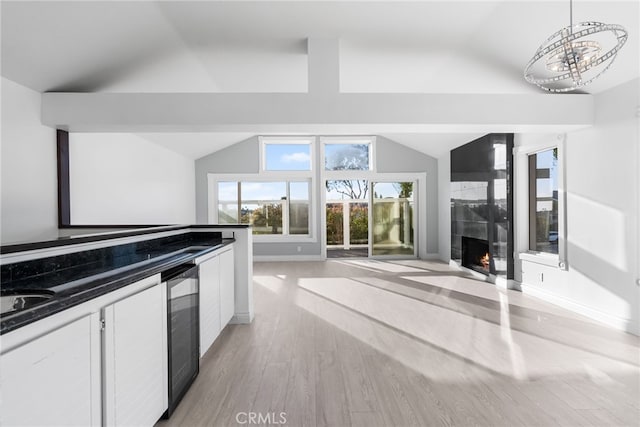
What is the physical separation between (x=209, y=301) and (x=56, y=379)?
4.60 ft

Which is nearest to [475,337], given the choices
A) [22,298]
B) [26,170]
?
[22,298]

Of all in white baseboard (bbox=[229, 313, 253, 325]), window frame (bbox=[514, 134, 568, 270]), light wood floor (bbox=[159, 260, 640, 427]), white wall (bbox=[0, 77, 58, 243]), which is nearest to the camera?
light wood floor (bbox=[159, 260, 640, 427])

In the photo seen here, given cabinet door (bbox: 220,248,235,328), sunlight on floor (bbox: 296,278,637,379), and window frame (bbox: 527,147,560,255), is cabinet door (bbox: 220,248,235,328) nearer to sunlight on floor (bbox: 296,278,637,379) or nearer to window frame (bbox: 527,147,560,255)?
sunlight on floor (bbox: 296,278,637,379)

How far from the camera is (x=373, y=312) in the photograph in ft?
11.5

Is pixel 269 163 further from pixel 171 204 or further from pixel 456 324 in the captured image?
pixel 456 324

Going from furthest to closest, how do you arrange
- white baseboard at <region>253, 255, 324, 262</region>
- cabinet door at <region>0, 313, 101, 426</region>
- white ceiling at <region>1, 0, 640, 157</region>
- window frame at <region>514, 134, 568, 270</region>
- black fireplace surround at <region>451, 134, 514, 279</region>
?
white baseboard at <region>253, 255, 324, 262</region> < black fireplace surround at <region>451, 134, 514, 279</region> < window frame at <region>514, 134, 568, 270</region> < white ceiling at <region>1, 0, 640, 157</region> < cabinet door at <region>0, 313, 101, 426</region>

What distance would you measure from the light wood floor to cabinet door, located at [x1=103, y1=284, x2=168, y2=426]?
0.33 meters

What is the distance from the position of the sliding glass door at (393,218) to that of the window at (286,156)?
1703mm

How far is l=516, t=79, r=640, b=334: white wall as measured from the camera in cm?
296

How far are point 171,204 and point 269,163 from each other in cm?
243

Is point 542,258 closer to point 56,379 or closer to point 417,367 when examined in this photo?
point 417,367

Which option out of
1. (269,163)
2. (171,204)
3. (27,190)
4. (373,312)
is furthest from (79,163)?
(269,163)

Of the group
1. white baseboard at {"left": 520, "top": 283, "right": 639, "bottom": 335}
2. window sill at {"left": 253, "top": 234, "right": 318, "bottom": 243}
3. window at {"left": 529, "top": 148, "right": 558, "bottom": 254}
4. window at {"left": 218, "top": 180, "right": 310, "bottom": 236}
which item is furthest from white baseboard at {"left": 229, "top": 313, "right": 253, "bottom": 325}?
window at {"left": 218, "top": 180, "right": 310, "bottom": 236}

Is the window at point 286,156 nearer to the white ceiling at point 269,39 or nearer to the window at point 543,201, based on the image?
the white ceiling at point 269,39
